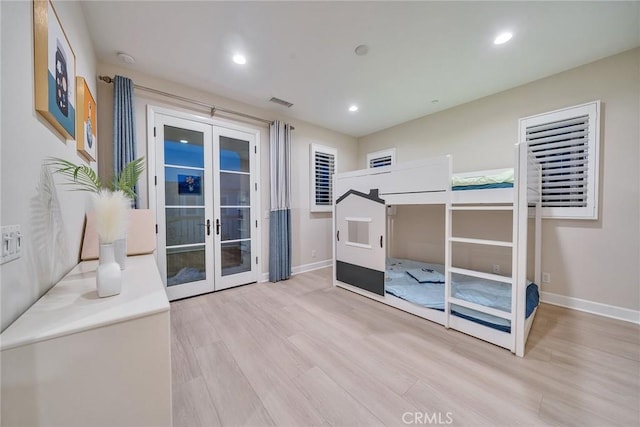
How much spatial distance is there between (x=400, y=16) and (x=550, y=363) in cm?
292

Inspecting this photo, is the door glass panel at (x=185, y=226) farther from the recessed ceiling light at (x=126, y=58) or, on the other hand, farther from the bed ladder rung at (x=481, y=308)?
the bed ladder rung at (x=481, y=308)

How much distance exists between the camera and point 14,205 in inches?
32.4

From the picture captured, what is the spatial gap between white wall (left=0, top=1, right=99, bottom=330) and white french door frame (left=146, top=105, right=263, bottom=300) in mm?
1360

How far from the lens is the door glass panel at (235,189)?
3.14m

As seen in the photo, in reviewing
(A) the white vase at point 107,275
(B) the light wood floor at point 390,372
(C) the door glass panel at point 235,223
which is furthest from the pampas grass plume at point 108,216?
(C) the door glass panel at point 235,223

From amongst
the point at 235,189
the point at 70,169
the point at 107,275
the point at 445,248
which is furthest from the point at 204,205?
the point at 445,248

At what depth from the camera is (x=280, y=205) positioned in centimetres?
355

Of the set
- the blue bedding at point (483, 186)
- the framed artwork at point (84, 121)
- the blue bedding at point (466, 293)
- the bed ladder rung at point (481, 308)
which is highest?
the framed artwork at point (84, 121)

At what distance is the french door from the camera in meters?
2.72

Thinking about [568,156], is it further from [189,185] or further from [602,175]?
[189,185]

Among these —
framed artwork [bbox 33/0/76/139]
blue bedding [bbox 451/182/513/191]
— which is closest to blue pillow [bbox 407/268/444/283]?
blue bedding [bbox 451/182/513/191]

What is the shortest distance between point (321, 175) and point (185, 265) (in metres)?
2.65

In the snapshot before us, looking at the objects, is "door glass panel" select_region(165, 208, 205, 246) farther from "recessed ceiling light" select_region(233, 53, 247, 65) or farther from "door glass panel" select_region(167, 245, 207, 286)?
"recessed ceiling light" select_region(233, 53, 247, 65)

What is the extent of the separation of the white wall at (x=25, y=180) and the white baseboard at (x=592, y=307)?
4280 millimetres
